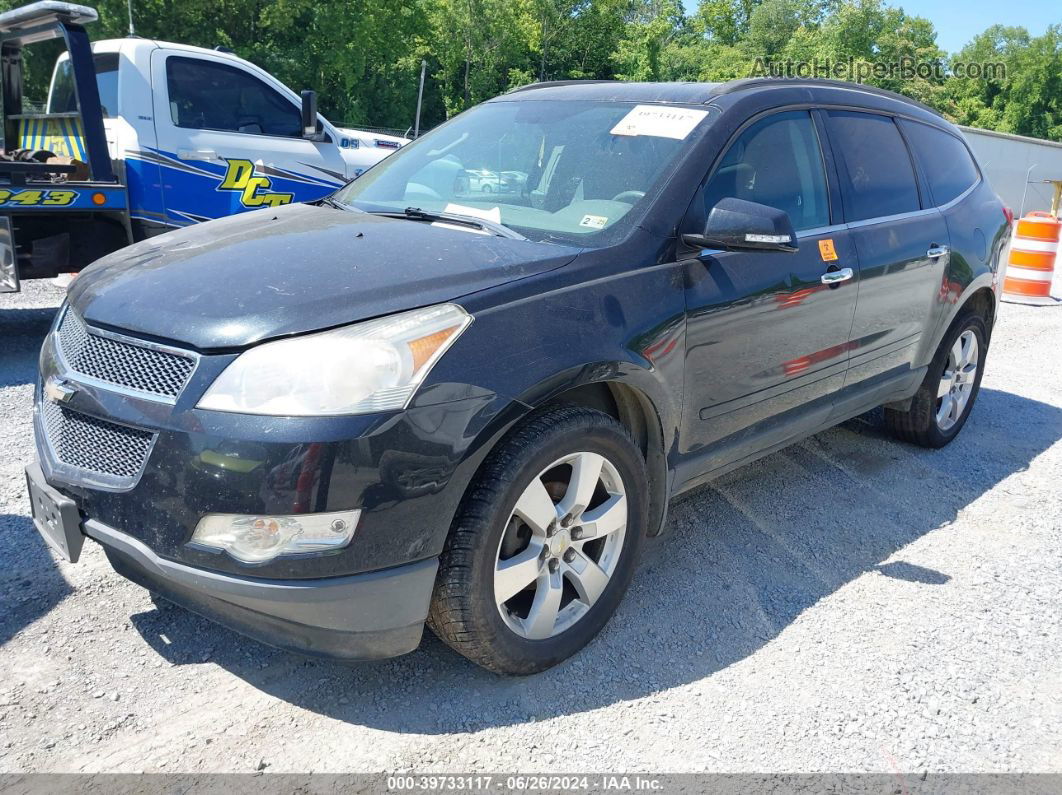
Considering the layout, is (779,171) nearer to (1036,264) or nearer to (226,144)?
(226,144)

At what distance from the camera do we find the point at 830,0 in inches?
2736

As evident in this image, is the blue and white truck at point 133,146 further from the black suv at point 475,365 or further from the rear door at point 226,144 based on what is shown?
the black suv at point 475,365

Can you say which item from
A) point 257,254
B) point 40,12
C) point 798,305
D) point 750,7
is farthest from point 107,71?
point 750,7

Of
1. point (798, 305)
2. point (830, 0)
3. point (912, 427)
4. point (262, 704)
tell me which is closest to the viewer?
point (262, 704)

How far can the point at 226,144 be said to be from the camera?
23.7 feet

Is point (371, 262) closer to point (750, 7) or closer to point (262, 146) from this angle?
point (262, 146)

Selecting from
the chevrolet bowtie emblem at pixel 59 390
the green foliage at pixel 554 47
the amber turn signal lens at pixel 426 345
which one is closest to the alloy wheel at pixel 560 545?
the amber turn signal lens at pixel 426 345

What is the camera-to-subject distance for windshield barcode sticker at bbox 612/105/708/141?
3369 mm

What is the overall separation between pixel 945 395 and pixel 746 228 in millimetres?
2772

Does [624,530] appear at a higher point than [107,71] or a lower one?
lower

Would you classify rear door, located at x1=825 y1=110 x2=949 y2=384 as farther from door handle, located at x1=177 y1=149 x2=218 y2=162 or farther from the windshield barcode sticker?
door handle, located at x1=177 y1=149 x2=218 y2=162

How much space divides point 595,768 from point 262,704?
1.00 meters

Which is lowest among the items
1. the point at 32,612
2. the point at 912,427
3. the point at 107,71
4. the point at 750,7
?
the point at 32,612

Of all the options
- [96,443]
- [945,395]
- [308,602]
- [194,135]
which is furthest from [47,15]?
[945,395]
